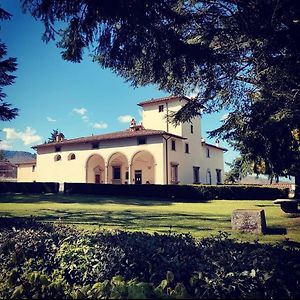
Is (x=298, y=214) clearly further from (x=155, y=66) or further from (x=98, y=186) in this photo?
(x=98, y=186)

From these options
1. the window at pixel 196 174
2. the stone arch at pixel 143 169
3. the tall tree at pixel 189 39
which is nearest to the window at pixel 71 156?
the stone arch at pixel 143 169

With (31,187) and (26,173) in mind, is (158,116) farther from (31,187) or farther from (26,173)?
(26,173)

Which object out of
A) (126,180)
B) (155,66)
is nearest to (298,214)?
(155,66)

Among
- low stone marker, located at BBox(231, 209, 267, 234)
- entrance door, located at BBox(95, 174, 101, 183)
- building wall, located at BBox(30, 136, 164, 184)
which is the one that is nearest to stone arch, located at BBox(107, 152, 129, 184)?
building wall, located at BBox(30, 136, 164, 184)

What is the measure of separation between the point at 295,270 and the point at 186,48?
452cm

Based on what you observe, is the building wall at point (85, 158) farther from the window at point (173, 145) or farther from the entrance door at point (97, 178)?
the window at point (173, 145)

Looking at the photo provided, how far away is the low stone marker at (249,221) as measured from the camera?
8664 millimetres

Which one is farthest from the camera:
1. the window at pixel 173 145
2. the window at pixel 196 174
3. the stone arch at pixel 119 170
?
the window at pixel 196 174

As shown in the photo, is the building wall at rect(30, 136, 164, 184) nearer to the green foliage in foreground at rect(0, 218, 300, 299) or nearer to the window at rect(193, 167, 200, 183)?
the window at rect(193, 167, 200, 183)

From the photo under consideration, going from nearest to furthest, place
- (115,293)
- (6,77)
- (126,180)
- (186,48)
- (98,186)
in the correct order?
(115,293), (186,48), (6,77), (98,186), (126,180)

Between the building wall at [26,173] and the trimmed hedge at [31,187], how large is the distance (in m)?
20.4

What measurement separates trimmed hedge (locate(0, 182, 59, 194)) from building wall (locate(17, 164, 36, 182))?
20423 millimetres

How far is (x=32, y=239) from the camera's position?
5.59 metres

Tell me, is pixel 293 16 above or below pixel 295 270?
above
